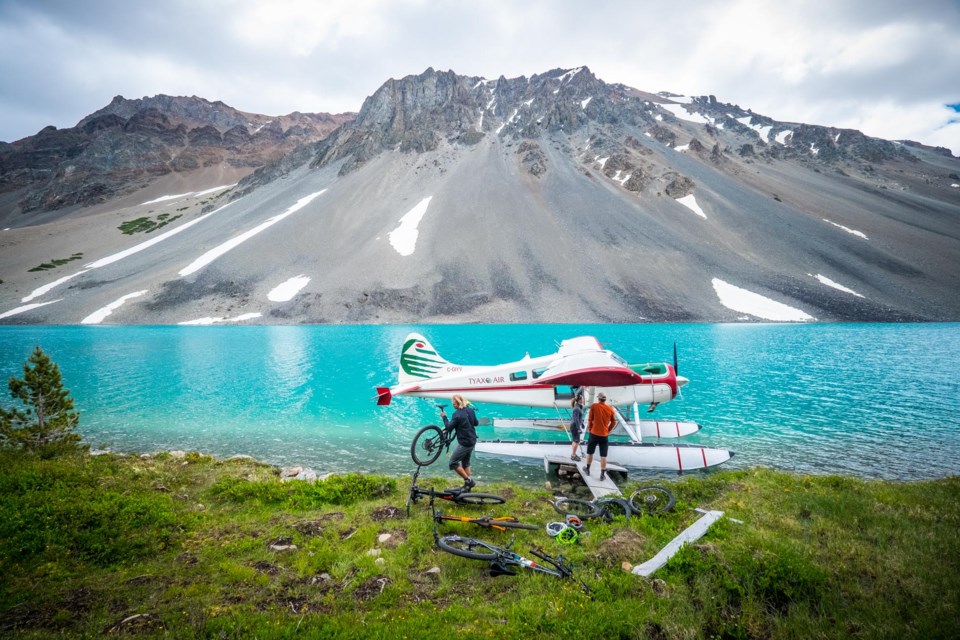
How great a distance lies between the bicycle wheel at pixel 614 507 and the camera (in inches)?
357

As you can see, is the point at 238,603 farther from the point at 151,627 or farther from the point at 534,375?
the point at 534,375

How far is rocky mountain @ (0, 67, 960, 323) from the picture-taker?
87.7 metres

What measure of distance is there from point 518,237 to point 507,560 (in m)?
105

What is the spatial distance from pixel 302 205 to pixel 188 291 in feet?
166

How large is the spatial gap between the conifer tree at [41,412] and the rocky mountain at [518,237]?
7167cm

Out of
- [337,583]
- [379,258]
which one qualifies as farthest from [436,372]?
[379,258]

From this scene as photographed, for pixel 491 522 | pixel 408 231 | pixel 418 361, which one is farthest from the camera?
pixel 408 231

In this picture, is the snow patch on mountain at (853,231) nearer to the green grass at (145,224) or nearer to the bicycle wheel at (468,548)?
the bicycle wheel at (468,548)

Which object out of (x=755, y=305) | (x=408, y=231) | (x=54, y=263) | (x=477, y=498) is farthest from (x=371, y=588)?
(x=54, y=263)

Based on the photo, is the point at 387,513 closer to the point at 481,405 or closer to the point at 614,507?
the point at 614,507

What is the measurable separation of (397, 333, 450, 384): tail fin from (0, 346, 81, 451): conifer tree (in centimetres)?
1130

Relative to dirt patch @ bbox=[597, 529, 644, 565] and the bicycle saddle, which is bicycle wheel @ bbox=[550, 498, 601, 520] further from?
the bicycle saddle

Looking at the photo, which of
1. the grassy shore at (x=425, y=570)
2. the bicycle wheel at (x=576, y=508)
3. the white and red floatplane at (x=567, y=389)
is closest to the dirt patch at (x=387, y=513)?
the grassy shore at (x=425, y=570)

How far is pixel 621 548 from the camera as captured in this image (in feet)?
23.6
